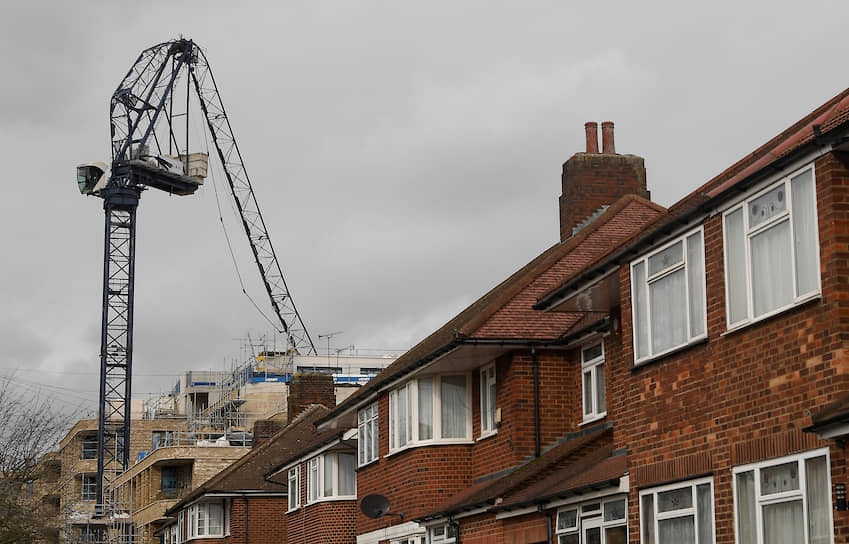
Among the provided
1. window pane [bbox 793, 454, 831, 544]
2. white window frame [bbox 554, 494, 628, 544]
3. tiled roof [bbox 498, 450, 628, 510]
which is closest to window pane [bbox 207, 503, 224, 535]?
tiled roof [bbox 498, 450, 628, 510]

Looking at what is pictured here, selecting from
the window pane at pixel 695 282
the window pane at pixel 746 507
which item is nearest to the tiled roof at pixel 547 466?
the window pane at pixel 695 282

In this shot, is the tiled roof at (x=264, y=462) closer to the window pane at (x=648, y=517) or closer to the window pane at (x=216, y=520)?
the window pane at (x=216, y=520)

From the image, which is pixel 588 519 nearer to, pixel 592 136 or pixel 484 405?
pixel 484 405

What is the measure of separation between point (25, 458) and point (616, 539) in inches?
1263

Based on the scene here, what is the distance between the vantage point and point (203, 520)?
46.5 m

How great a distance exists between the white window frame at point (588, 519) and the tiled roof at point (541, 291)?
462 centimetres

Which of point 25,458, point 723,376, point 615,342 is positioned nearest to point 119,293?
point 25,458

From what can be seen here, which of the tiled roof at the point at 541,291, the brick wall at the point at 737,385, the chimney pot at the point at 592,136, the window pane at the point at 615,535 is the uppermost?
the chimney pot at the point at 592,136

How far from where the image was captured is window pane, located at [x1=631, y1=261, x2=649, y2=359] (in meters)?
16.7

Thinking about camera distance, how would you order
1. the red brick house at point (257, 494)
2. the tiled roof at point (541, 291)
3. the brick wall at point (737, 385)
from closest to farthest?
the brick wall at point (737, 385) < the tiled roof at point (541, 291) < the red brick house at point (257, 494)

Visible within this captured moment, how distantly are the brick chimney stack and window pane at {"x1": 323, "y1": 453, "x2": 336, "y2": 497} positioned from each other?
9325 millimetres

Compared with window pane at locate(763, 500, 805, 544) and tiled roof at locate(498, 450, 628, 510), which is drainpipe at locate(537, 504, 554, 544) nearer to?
tiled roof at locate(498, 450, 628, 510)

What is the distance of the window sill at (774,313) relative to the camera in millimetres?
12828

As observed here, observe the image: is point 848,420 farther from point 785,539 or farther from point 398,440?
point 398,440
